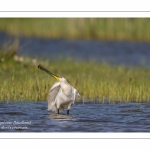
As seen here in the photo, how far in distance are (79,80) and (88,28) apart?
37.2 ft

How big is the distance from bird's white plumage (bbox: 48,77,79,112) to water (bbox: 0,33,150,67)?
10.4 m

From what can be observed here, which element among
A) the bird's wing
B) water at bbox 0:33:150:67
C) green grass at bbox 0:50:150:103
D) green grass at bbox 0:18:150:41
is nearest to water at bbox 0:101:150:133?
the bird's wing

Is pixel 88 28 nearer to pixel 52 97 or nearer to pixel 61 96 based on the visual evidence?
pixel 52 97

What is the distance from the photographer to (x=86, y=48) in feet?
85.4

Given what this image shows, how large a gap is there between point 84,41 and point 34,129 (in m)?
15.8

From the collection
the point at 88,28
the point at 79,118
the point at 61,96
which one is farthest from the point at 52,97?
the point at 88,28

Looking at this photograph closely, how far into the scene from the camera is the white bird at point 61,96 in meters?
12.1

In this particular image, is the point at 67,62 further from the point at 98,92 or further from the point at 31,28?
the point at 31,28

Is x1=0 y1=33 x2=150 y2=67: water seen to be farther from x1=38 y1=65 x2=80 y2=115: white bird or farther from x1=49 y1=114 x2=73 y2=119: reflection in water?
x1=38 y1=65 x2=80 y2=115: white bird

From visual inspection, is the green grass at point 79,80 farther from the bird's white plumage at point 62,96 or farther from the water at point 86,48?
the water at point 86,48

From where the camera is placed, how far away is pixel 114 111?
42.2 ft

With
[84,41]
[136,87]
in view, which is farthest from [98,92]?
[84,41]

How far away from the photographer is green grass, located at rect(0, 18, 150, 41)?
2534 cm
